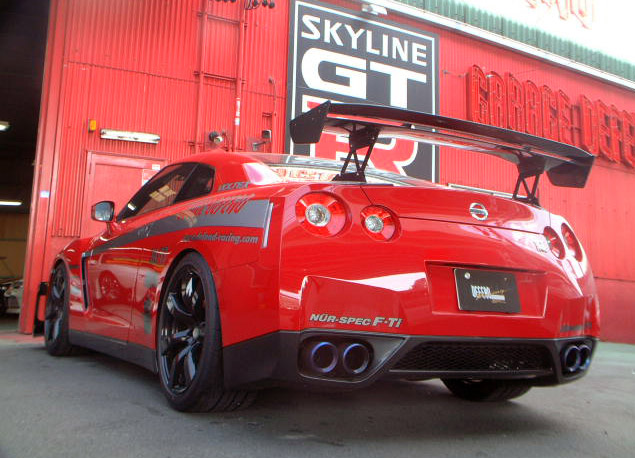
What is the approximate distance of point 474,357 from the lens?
2.25m

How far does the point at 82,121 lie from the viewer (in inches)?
312

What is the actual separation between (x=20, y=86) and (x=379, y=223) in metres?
16.1

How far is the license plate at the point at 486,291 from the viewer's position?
7.28 feet

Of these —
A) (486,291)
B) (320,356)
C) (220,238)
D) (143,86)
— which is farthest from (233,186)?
(143,86)

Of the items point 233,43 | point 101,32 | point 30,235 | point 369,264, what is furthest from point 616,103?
point 369,264

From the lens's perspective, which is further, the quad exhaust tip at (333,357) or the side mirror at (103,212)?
the side mirror at (103,212)

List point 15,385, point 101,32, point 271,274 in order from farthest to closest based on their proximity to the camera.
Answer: point 101,32 < point 15,385 < point 271,274

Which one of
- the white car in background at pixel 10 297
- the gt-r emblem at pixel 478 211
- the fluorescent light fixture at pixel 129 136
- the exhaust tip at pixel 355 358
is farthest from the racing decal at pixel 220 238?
the white car in background at pixel 10 297

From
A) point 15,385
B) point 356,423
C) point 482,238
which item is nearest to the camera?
point 482,238

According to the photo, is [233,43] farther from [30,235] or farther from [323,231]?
[323,231]

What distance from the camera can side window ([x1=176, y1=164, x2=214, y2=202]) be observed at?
2.97m

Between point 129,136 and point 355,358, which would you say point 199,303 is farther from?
point 129,136

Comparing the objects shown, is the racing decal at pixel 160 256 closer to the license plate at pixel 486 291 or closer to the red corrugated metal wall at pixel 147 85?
the license plate at pixel 486 291

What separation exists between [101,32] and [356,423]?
7.58 m
